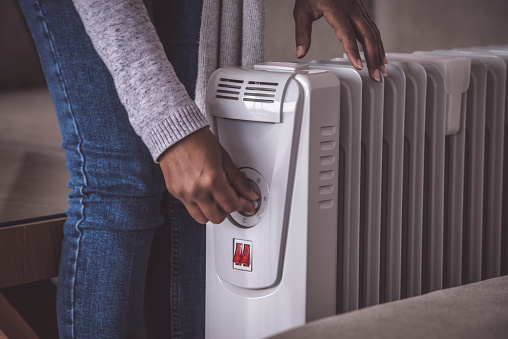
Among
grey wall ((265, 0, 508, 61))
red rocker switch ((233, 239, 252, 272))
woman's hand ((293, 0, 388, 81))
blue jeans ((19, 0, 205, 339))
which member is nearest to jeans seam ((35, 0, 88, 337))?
blue jeans ((19, 0, 205, 339))

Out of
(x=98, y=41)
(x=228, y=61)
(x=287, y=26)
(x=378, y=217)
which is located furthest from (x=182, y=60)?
(x=287, y=26)

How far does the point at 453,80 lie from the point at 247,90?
0.34 meters

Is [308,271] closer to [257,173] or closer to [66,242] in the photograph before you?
[257,173]

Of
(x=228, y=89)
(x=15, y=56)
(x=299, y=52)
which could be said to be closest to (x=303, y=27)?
(x=299, y=52)

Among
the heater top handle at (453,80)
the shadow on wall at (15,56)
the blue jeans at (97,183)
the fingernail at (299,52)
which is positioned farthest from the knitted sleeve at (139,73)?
the shadow on wall at (15,56)

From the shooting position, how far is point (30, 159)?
109 inches

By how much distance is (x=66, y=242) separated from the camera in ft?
2.81

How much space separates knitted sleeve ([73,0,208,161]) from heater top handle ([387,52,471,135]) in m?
0.39

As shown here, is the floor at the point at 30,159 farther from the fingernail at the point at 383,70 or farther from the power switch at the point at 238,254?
the fingernail at the point at 383,70

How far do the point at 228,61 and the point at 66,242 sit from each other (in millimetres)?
320

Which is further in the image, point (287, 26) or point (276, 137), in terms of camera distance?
point (287, 26)

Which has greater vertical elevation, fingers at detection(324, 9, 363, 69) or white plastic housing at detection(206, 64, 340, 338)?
fingers at detection(324, 9, 363, 69)

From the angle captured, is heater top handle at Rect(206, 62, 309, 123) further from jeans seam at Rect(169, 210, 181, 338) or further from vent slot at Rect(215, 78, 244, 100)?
jeans seam at Rect(169, 210, 181, 338)

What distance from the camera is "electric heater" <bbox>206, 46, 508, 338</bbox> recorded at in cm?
73
